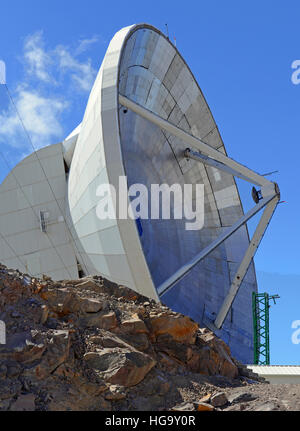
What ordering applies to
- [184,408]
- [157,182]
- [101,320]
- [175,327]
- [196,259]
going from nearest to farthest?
[184,408]
[101,320]
[175,327]
[196,259]
[157,182]

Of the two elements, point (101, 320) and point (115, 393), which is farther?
point (101, 320)

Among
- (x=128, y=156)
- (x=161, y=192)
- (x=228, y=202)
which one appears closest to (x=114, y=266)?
(x=128, y=156)

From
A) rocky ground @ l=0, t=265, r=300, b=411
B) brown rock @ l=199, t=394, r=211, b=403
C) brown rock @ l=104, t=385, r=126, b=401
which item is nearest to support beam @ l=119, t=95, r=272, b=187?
rocky ground @ l=0, t=265, r=300, b=411

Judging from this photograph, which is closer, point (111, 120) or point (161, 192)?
point (111, 120)

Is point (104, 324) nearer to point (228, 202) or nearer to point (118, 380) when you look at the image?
point (118, 380)

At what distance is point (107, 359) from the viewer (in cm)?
786

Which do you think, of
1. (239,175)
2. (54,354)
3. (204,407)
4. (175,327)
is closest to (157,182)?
(239,175)

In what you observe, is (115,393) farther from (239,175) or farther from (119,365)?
(239,175)

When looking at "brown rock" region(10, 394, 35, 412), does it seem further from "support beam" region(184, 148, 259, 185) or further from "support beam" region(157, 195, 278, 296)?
"support beam" region(184, 148, 259, 185)

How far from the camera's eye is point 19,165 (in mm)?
23312

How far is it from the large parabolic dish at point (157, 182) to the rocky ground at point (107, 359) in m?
4.61

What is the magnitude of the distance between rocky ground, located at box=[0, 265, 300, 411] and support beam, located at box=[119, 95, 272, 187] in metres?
9.00

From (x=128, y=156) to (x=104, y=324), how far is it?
11214mm

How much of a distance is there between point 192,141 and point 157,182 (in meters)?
3.24
